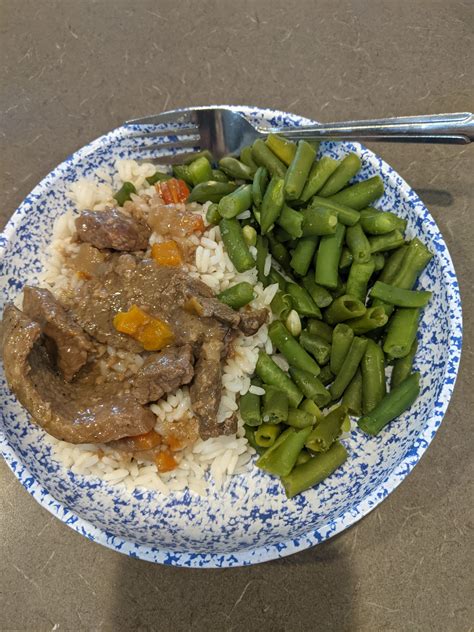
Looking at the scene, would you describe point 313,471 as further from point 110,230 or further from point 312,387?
point 110,230

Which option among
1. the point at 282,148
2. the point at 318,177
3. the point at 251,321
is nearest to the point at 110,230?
the point at 251,321

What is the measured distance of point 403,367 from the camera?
227 cm

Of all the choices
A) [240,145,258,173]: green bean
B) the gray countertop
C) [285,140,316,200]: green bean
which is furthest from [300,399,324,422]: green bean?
[240,145,258,173]: green bean

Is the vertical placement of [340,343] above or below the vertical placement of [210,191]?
below

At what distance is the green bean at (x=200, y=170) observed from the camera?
2604 mm

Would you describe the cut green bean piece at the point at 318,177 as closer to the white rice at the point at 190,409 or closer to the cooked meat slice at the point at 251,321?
the white rice at the point at 190,409

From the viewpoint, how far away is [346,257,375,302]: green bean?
90.3 inches

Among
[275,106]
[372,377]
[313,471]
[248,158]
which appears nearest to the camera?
[313,471]

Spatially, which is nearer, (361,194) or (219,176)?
(361,194)

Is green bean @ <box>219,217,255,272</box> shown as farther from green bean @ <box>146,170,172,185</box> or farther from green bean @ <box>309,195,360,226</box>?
green bean @ <box>146,170,172,185</box>

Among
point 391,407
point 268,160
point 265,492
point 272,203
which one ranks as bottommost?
point 265,492

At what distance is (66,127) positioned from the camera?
338 centimetres

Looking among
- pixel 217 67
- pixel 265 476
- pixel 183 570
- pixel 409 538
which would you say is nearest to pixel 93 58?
pixel 217 67

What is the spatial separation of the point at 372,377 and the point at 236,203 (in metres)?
1.05
